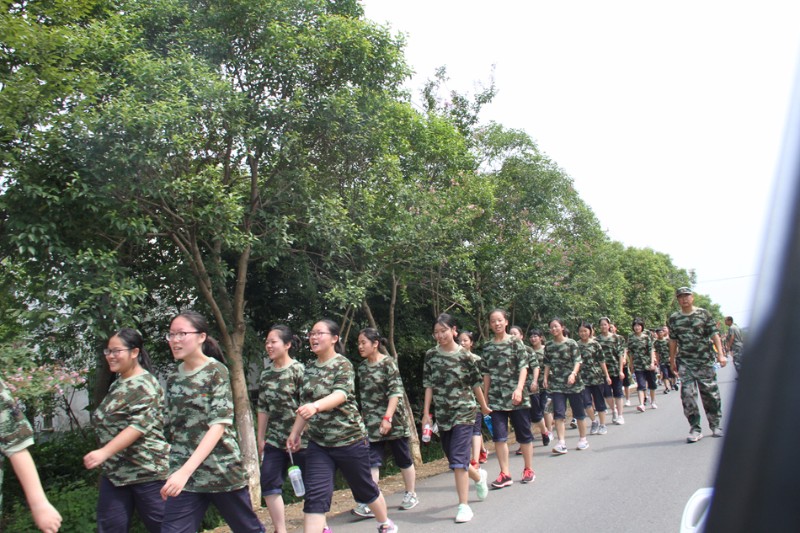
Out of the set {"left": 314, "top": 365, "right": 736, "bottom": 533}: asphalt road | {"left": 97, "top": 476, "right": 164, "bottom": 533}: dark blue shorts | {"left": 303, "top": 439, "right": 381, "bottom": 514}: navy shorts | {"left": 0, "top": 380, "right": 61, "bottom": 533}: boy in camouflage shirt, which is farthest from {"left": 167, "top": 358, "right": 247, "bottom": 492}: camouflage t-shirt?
{"left": 314, "top": 365, "right": 736, "bottom": 533}: asphalt road

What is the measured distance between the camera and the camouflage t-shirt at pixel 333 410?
5.91m

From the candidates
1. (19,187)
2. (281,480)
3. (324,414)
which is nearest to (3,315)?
(19,187)

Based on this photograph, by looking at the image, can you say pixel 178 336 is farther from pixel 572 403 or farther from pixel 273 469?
pixel 572 403

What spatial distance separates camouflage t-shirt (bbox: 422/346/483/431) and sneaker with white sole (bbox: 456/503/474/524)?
32.6 inches

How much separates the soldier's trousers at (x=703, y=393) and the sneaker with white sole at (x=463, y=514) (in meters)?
4.39

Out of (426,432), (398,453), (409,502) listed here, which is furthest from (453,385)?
(409,502)

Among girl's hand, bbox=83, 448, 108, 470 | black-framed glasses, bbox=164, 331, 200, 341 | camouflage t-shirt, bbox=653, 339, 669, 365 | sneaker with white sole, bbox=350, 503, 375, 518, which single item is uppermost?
black-framed glasses, bbox=164, 331, 200, 341

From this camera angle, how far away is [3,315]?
8422 mm

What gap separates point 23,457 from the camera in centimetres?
377

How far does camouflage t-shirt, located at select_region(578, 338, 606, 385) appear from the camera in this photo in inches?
499

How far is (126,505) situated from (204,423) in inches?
33.8

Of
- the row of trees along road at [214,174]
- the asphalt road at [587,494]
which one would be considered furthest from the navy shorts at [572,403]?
the row of trees along road at [214,174]

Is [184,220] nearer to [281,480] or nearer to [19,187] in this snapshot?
[19,187]

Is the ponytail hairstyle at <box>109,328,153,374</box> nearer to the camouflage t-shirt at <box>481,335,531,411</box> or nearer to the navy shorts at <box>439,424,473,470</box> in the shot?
the navy shorts at <box>439,424,473,470</box>
